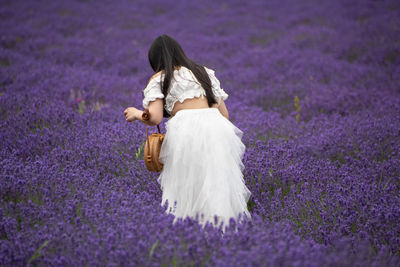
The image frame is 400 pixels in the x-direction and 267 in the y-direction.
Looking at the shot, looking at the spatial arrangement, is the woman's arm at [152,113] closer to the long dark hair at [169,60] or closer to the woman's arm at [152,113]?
the woman's arm at [152,113]

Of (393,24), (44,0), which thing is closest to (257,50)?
(393,24)

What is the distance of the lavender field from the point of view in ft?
5.54

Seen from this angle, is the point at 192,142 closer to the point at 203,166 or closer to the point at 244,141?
the point at 203,166

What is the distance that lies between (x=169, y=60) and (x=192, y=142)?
0.60m

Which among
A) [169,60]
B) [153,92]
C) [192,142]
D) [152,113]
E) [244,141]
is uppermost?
[169,60]

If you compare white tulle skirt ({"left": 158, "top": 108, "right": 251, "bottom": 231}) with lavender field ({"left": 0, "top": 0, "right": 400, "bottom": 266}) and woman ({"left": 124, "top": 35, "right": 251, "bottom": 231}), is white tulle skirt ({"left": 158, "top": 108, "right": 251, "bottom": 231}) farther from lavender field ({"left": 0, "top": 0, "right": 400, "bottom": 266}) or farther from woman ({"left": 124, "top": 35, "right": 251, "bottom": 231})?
lavender field ({"left": 0, "top": 0, "right": 400, "bottom": 266})

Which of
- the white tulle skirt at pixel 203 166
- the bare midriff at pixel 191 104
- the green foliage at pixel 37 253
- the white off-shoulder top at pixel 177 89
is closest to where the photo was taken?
the green foliage at pixel 37 253

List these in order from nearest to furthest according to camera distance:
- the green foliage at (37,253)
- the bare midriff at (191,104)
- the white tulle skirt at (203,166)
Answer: the green foliage at (37,253) → the white tulle skirt at (203,166) → the bare midriff at (191,104)

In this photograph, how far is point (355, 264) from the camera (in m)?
1.44

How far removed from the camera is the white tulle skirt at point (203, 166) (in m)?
2.15

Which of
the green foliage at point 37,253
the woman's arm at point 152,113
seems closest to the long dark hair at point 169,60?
the woman's arm at point 152,113

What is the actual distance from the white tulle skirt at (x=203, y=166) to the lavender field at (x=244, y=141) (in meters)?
0.19

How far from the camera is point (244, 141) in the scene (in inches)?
138

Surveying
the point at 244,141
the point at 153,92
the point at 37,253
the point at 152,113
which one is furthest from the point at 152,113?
the point at 244,141
